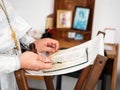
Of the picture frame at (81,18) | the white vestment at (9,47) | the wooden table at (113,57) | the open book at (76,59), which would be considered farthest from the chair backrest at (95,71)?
the picture frame at (81,18)

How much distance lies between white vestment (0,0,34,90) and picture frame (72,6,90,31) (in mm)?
830

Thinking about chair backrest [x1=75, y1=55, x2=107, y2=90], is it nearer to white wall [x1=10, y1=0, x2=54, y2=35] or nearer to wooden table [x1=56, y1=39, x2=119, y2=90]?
wooden table [x1=56, y1=39, x2=119, y2=90]

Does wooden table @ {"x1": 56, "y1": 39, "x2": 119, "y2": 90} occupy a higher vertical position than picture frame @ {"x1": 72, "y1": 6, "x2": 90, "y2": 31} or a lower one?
lower

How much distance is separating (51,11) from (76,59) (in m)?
1.39

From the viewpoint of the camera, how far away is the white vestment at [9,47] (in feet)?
2.89

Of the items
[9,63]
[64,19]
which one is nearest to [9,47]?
[9,63]

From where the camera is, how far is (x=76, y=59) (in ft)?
3.01

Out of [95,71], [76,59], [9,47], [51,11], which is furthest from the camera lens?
[51,11]

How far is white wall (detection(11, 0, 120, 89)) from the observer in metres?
2.10

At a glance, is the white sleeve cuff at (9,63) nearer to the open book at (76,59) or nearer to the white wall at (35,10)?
the open book at (76,59)

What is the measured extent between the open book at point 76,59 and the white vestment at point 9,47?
0.10 metres

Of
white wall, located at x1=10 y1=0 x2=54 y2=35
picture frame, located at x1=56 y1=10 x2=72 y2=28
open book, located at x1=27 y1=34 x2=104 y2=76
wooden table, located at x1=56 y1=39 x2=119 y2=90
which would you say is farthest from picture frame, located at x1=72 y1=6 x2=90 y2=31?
open book, located at x1=27 y1=34 x2=104 y2=76

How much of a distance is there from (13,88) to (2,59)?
1.26 ft

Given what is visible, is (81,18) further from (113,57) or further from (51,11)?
(113,57)
